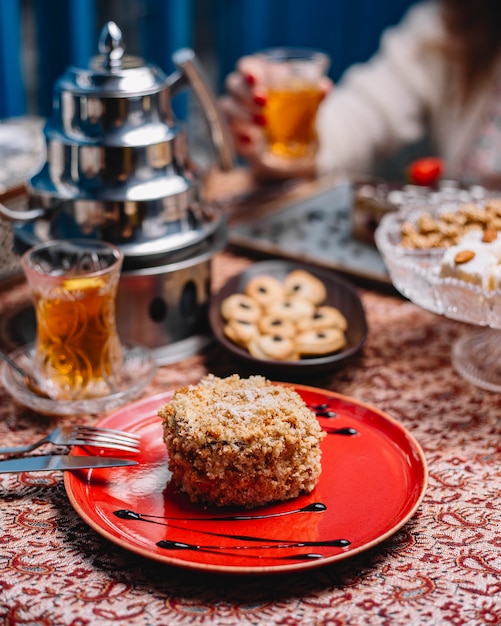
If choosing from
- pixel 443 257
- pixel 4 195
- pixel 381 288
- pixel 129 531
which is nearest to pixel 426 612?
pixel 129 531

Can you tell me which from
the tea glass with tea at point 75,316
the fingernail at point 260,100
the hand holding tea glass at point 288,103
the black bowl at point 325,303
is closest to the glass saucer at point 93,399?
the tea glass with tea at point 75,316

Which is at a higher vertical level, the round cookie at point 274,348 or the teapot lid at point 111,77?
the teapot lid at point 111,77

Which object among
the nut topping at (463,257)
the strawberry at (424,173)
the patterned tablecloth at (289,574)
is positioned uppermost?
the nut topping at (463,257)

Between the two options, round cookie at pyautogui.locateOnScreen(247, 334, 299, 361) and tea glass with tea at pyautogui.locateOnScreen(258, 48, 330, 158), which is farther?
tea glass with tea at pyautogui.locateOnScreen(258, 48, 330, 158)

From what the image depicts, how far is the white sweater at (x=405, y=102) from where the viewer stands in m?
2.56

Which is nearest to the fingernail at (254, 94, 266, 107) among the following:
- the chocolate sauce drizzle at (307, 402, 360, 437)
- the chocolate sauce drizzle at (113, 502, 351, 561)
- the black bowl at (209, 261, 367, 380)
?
the black bowl at (209, 261, 367, 380)

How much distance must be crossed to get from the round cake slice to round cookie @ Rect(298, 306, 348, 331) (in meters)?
0.38

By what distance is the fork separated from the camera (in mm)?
1010

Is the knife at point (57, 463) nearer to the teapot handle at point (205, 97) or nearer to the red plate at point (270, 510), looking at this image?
the red plate at point (270, 510)

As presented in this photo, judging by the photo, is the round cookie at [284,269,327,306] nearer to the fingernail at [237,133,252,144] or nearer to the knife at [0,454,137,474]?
the knife at [0,454,137,474]

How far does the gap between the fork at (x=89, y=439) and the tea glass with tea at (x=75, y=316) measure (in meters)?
0.14

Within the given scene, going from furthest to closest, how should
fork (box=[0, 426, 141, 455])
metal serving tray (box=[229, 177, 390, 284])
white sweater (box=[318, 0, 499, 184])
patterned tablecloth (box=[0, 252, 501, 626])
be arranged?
white sweater (box=[318, 0, 499, 184]) → metal serving tray (box=[229, 177, 390, 284]) → fork (box=[0, 426, 141, 455]) → patterned tablecloth (box=[0, 252, 501, 626])

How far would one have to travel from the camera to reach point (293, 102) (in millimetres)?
1841

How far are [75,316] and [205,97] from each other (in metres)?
0.49
